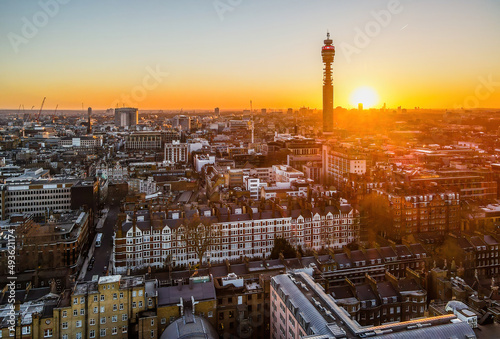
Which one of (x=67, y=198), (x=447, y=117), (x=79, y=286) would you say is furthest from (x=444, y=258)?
(x=447, y=117)

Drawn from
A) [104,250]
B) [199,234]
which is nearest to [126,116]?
[104,250]

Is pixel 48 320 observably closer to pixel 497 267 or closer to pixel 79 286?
pixel 79 286

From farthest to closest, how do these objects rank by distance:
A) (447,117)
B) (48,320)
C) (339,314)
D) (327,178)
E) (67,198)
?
(447,117)
(327,178)
(67,198)
(48,320)
(339,314)

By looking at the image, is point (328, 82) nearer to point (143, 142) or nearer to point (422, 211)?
point (143, 142)

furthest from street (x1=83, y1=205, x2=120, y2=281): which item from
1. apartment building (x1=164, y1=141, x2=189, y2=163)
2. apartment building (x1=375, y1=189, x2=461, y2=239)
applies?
apartment building (x1=164, y1=141, x2=189, y2=163)

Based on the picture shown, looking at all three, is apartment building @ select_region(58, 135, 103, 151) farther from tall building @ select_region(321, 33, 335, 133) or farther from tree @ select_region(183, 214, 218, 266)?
tree @ select_region(183, 214, 218, 266)

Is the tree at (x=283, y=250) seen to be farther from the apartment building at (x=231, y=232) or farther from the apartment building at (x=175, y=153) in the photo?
the apartment building at (x=175, y=153)
